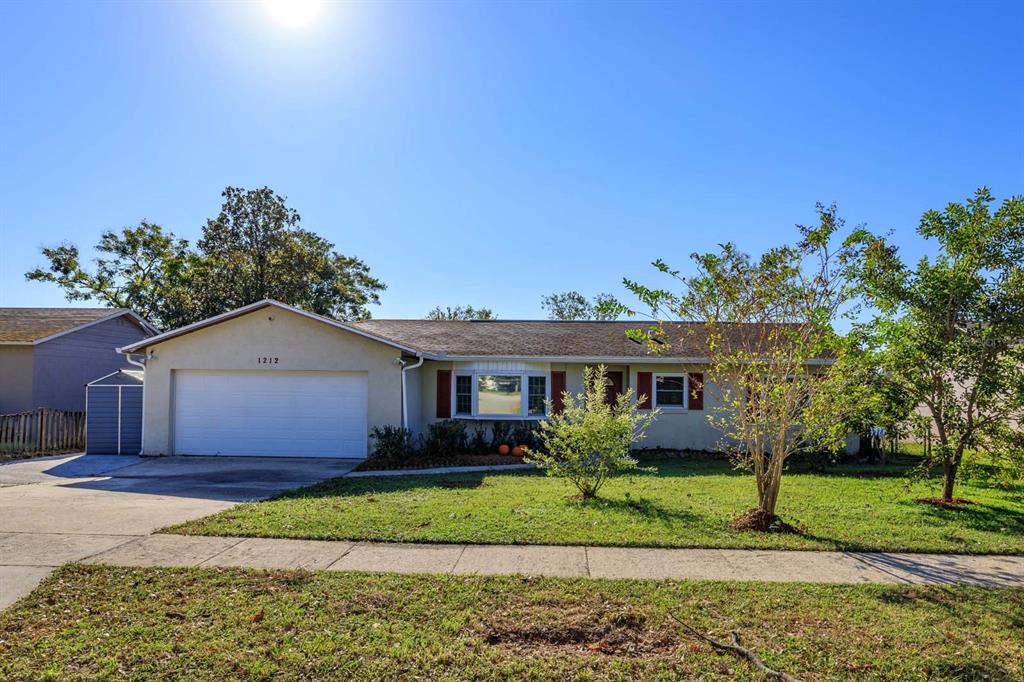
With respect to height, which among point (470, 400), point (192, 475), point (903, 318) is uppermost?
point (903, 318)

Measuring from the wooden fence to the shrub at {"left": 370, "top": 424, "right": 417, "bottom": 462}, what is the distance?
927cm

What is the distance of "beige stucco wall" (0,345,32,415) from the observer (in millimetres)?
19984

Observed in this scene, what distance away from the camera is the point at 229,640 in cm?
471

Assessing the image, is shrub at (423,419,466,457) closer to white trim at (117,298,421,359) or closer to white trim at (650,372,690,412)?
white trim at (117,298,421,359)

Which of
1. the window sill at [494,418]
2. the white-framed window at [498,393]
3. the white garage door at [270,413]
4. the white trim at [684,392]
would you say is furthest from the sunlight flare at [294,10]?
the white trim at [684,392]

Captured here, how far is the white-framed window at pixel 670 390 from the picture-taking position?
17828 mm

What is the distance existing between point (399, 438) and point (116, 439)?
752 centimetres

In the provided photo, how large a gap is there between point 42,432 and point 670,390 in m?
16.7

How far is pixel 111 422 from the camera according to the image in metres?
16.4

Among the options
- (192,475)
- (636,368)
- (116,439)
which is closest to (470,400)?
(636,368)

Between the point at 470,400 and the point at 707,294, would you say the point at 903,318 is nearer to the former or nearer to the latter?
the point at 707,294

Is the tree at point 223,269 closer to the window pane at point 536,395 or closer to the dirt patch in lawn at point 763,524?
the window pane at point 536,395

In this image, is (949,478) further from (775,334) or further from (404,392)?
(404,392)

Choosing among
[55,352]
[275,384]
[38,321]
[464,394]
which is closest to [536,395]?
[464,394]
